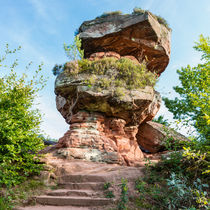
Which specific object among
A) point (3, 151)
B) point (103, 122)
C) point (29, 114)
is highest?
point (103, 122)

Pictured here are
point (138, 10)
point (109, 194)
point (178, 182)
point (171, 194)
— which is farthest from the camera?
point (138, 10)

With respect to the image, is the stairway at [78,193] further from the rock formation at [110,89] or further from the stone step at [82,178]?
the rock formation at [110,89]

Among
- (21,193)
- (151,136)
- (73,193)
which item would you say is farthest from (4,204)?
(151,136)

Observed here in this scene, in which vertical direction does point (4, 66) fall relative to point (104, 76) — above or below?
below

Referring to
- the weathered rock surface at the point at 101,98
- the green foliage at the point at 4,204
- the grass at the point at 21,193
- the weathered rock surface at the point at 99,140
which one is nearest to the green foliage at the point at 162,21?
the weathered rock surface at the point at 101,98

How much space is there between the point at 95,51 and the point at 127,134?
284 inches

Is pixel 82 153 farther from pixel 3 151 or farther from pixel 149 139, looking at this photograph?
pixel 149 139

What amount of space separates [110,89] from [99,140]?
3.21 metres

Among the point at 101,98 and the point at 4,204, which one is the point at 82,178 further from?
the point at 101,98

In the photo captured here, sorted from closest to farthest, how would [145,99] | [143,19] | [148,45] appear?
[145,99] → [143,19] → [148,45]

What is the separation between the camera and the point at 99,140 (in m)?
10.8

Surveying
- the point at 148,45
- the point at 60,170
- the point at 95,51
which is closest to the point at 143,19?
the point at 148,45

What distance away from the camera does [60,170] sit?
7980mm

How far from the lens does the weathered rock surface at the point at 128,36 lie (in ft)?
45.6
